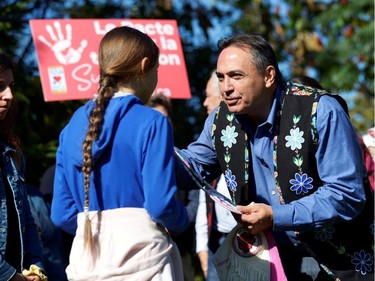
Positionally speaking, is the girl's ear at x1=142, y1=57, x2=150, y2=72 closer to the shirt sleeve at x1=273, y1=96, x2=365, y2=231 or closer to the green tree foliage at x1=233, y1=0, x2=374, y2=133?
the shirt sleeve at x1=273, y1=96, x2=365, y2=231

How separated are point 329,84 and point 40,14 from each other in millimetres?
7763

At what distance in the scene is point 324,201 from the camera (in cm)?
341

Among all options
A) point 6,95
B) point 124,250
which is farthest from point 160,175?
point 6,95

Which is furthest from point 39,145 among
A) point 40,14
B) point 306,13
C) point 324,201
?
point 306,13

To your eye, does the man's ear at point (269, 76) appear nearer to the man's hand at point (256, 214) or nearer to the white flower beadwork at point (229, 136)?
the white flower beadwork at point (229, 136)

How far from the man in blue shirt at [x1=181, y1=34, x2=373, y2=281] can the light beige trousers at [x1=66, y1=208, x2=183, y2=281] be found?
47cm

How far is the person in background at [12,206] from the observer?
11.5 feet

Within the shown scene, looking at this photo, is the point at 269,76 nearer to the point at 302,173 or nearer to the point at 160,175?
the point at 302,173

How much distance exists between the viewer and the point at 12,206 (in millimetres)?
3574

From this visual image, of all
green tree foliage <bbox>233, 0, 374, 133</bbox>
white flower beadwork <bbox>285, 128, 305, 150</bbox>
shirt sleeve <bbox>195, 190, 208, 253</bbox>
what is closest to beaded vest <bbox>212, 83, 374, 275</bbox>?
white flower beadwork <bbox>285, 128, 305, 150</bbox>

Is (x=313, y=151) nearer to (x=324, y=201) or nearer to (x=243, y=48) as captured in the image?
(x=324, y=201)

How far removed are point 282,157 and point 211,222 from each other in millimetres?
1992

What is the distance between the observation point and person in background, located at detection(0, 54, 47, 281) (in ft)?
11.5

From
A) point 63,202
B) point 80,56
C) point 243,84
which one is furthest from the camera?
point 80,56
